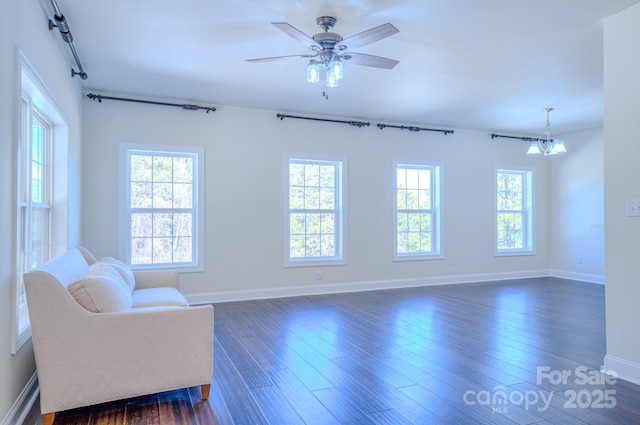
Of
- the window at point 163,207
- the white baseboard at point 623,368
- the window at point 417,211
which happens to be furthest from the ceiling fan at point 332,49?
the window at point 417,211

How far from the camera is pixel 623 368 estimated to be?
2.80 metres

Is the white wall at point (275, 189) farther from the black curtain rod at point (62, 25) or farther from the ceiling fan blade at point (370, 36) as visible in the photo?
the ceiling fan blade at point (370, 36)

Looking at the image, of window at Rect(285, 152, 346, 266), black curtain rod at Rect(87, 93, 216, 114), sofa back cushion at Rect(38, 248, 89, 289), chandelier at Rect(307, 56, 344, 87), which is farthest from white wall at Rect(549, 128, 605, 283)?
sofa back cushion at Rect(38, 248, 89, 289)

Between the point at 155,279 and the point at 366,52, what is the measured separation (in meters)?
2.99

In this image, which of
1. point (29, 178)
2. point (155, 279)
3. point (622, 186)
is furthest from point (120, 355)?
point (622, 186)

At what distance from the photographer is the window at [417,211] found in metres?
6.50

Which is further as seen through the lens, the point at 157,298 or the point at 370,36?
the point at 157,298

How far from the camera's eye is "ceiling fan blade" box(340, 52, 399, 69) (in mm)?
3104

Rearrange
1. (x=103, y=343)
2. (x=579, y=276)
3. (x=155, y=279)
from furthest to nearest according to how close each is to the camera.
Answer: (x=579, y=276), (x=155, y=279), (x=103, y=343)

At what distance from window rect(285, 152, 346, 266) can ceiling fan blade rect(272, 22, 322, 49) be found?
283 cm

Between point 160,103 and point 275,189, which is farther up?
point 160,103

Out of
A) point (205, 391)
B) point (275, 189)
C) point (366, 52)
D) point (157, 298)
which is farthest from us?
point (275, 189)

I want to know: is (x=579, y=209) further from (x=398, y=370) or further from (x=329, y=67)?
(x=329, y=67)

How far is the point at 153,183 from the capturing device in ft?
16.7
